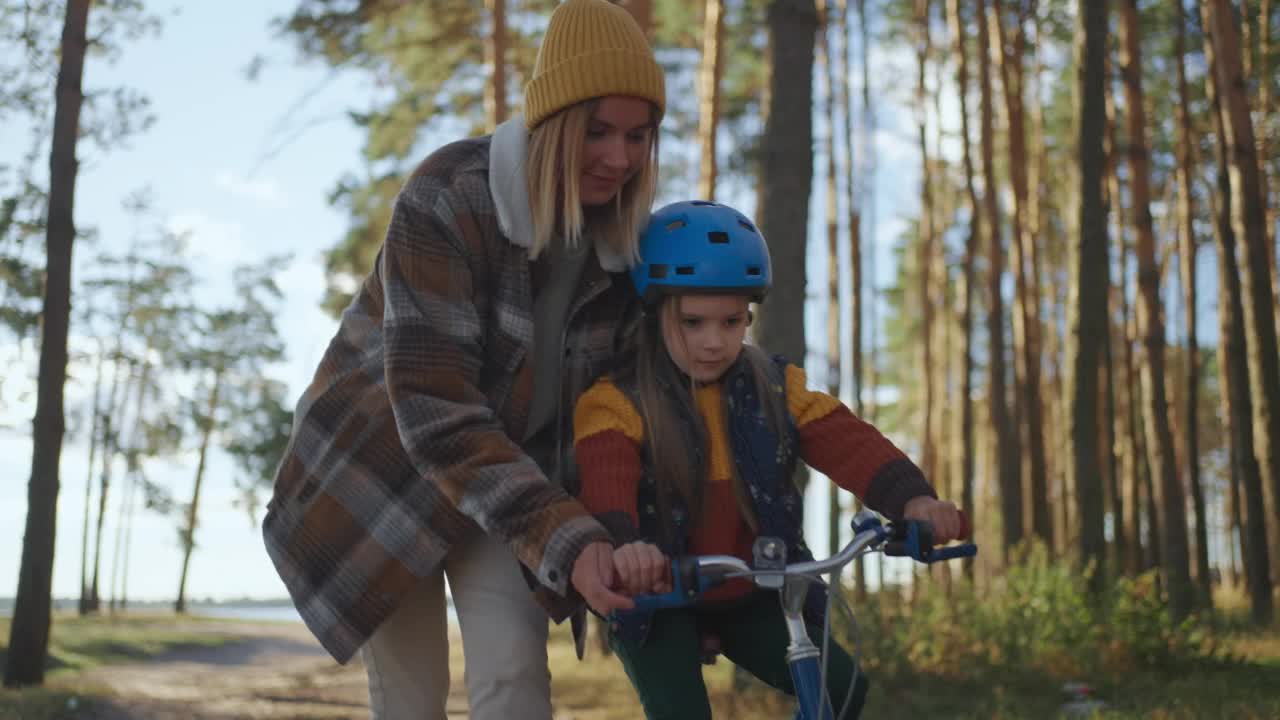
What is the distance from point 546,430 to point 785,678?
2.80 feet

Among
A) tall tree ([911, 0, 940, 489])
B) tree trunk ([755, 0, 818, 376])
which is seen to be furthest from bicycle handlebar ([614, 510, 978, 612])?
tall tree ([911, 0, 940, 489])

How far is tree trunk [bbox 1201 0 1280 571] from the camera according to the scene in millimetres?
14273

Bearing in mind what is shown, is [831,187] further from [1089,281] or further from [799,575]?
[799,575]

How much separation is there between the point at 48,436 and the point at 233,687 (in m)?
3.62

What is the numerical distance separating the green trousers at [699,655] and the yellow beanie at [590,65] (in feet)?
4.13

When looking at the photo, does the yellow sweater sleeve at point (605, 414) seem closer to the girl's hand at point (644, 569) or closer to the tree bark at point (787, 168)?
the girl's hand at point (644, 569)

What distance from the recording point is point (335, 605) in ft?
10.7

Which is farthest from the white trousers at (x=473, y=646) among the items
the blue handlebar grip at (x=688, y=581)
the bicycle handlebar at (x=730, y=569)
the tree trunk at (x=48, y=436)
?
the tree trunk at (x=48, y=436)

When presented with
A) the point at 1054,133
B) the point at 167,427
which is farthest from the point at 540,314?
the point at 167,427

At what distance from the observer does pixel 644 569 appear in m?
2.61

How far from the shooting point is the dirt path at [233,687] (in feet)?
35.4

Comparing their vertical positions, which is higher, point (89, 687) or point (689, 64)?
point (689, 64)

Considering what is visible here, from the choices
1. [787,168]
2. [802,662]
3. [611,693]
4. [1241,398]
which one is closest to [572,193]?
[802,662]

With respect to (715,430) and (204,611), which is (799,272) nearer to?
(715,430)
